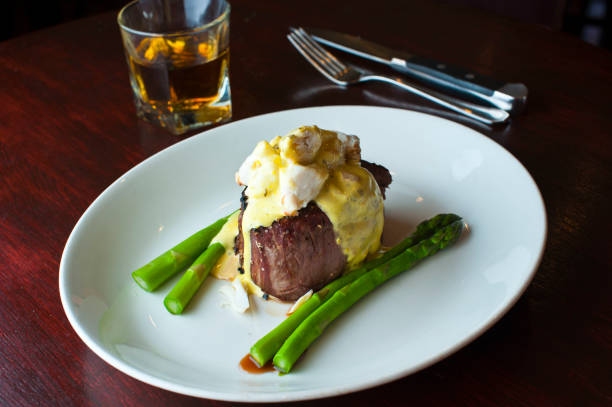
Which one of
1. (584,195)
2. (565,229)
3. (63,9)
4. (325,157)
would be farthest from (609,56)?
(63,9)

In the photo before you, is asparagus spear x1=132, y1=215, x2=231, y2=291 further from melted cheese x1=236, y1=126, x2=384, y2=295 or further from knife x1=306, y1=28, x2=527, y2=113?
knife x1=306, y1=28, x2=527, y2=113

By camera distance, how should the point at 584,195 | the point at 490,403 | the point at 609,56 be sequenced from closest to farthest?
the point at 490,403 < the point at 584,195 < the point at 609,56

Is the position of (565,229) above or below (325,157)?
below

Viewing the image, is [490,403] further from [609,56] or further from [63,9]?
[63,9]

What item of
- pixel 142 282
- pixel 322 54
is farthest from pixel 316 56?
pixel 142 282

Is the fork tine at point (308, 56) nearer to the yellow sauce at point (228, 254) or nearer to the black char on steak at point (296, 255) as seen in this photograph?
the yellow sauce at point (228, 254)

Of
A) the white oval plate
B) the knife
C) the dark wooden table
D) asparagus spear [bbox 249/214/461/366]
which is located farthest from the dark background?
asparagus spear [bbox 249/214/461/366]

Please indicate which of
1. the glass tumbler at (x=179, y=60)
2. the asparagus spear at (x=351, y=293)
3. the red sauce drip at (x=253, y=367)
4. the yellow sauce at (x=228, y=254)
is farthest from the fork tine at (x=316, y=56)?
the red sauce drip at (x=253, y=367)
